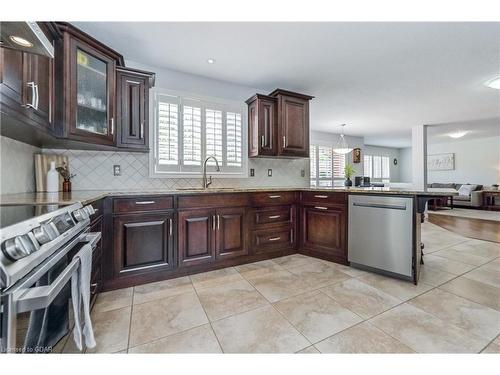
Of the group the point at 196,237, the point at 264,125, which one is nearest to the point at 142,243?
the point at 196,237

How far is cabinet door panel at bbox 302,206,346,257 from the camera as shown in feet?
8.41

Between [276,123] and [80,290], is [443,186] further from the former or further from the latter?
[80,290]

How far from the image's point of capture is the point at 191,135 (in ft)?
9.55

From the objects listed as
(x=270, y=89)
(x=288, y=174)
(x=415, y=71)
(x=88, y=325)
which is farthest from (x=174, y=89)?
(x=415, y=71)

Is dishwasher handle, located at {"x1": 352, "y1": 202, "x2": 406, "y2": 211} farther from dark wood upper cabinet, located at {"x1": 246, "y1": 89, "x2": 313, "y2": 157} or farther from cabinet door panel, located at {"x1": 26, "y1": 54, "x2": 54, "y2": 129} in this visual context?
cabinet door panel, located at {"x1": 26, "y1": 54, "x2": 54, "y2": 129}

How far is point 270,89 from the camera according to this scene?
350cm

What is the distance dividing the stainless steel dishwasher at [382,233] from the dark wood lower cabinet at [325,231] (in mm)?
101

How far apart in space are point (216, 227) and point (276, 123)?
169 centimetres

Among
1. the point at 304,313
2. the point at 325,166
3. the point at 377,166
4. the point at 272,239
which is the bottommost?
the point at 304,313

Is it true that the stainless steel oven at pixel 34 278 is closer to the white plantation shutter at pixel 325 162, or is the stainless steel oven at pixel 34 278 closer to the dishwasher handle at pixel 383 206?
the dishwasher handle at pixel 383 206

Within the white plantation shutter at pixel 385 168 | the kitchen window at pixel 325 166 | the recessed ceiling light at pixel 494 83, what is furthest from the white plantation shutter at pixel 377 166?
the recessed ceiling light at pixel 494 83
